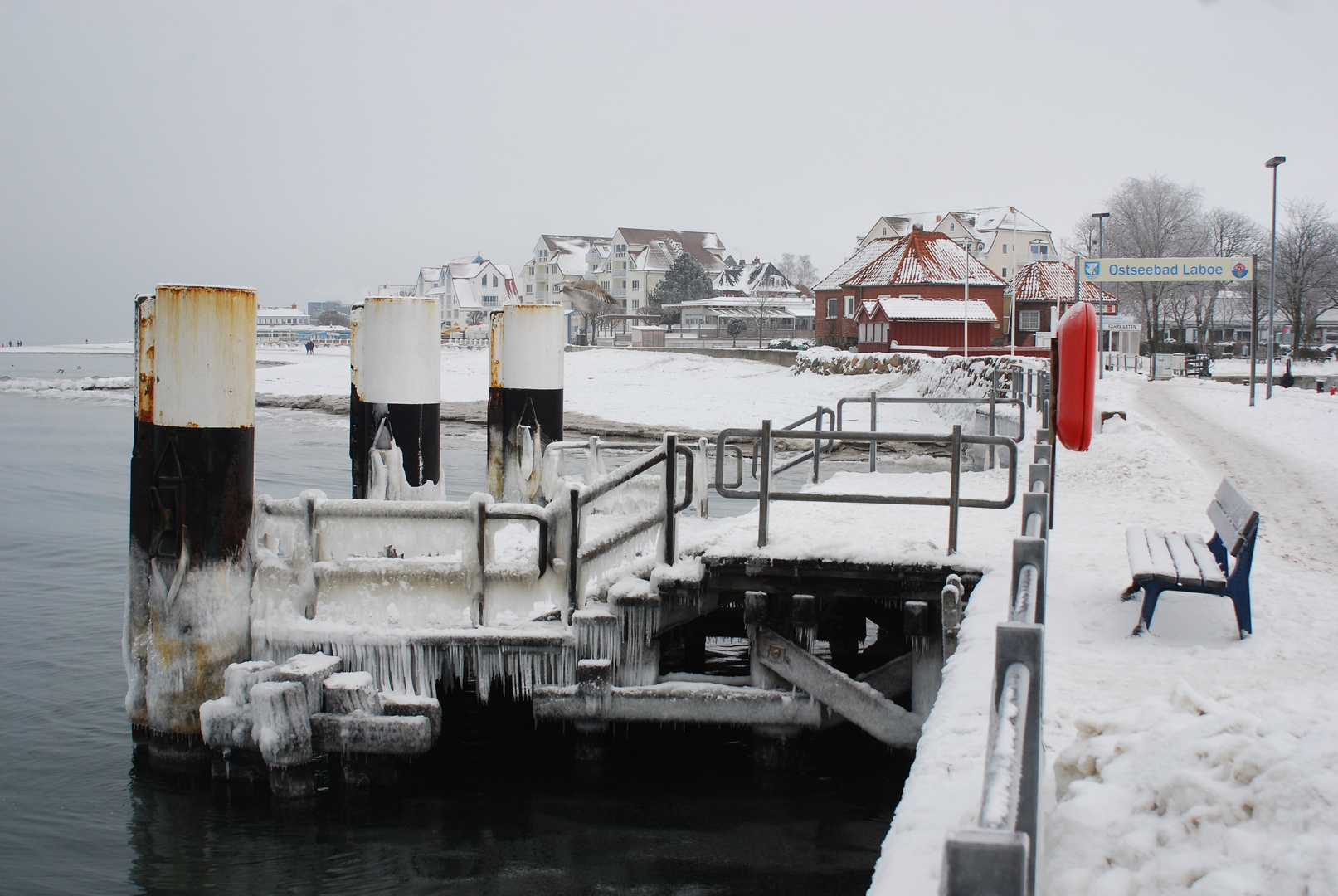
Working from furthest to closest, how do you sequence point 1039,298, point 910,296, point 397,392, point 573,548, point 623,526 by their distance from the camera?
point 1039,298, point 910,296, point 397,392, point 623,526, point 573,548

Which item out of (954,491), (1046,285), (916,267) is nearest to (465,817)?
(954,491)

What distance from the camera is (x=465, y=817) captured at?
27.2ft

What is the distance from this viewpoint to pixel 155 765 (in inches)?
329

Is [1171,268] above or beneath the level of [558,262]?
beneath

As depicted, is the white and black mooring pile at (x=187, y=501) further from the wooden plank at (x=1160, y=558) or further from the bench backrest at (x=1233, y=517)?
the bench backrest at (x=1233, y=517)

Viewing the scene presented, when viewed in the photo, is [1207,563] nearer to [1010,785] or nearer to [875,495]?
[875,495]

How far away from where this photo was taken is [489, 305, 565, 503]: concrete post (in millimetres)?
12477

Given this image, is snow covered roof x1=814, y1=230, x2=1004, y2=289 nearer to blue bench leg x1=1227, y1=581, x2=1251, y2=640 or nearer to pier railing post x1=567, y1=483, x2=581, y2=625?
pier railing post x1=567, y1=483, x2=581, y2=625

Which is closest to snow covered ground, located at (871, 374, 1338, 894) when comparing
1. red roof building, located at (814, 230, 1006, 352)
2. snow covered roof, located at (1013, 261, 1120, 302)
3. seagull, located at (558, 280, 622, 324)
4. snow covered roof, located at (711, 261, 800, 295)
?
red roof building, located at (814, 230, 1006, 352)

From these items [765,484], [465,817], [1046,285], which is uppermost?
[1046,285]

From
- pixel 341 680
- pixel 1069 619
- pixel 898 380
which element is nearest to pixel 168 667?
pixel 341 680

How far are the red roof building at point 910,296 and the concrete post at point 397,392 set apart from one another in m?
43.8

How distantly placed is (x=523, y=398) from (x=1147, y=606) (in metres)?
7.53

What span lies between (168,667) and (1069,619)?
6.26 m
